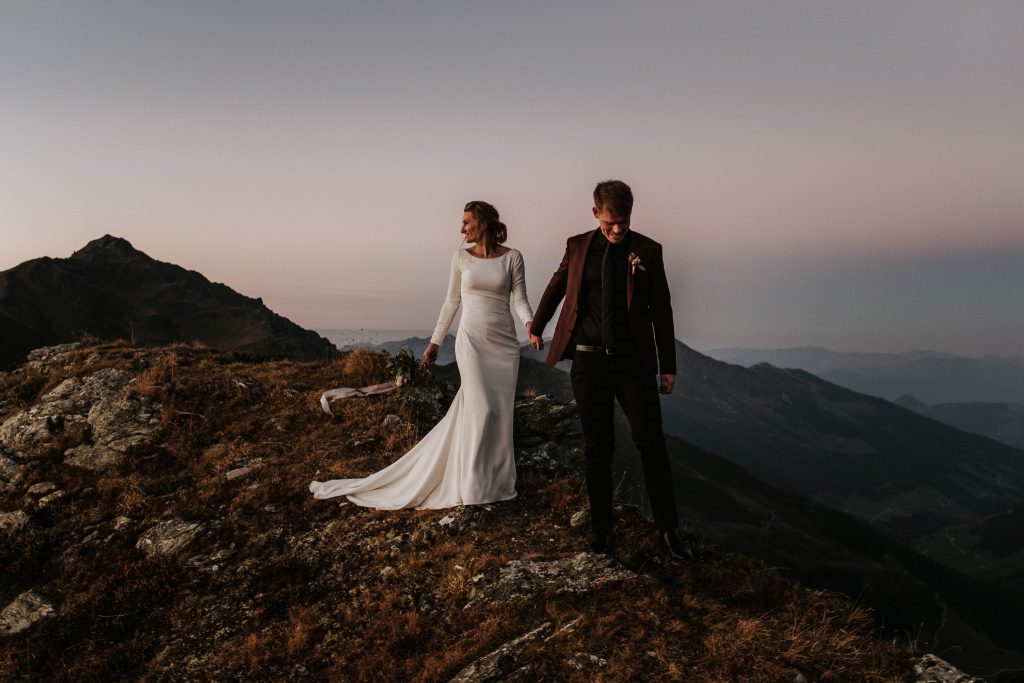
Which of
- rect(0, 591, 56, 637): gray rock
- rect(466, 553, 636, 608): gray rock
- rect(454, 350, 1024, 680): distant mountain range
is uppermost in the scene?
rect(466, 553, 636, 608): gray rock

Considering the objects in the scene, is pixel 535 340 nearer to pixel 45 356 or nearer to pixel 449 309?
pixel 449 309

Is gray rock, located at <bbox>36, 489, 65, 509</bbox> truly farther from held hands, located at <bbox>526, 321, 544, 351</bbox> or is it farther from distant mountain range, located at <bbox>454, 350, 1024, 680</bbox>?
distant mountain range, located at <bbox>454, 350, 1024, 680</bbox>

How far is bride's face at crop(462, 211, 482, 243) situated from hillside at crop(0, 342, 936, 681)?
3341mm

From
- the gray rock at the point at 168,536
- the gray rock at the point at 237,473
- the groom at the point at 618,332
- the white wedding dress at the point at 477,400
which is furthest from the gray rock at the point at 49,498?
the groom at the point at 618,332

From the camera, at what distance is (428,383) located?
11.0 m

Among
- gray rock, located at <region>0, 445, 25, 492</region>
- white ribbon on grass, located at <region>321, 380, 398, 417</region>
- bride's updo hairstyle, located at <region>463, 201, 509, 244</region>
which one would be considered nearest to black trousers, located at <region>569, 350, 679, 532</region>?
bride's updo hairstyle, located at <region>463, 201, 509, 244</region>

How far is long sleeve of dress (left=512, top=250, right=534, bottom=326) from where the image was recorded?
7.27 m

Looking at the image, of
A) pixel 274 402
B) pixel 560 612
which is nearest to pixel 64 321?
pixel 274 402

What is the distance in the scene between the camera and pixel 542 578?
5.87m

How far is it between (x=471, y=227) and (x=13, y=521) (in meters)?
7.43

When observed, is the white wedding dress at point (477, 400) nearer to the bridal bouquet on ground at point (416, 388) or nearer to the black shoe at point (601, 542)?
the black shoe at point (601, 542)

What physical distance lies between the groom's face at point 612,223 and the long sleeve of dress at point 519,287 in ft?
5.86

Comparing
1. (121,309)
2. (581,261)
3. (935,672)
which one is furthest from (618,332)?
(121,309)

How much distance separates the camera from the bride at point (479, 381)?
7.34 meters
